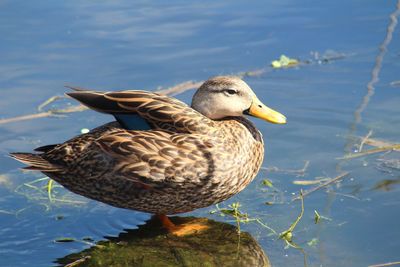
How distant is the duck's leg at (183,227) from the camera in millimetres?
5199

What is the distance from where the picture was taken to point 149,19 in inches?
323

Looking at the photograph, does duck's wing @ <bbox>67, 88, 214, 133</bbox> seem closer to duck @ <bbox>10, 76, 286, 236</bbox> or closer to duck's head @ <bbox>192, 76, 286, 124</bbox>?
duck @ <bbox>10, 76, 286, 236</bbox>

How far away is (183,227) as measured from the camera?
5.27m

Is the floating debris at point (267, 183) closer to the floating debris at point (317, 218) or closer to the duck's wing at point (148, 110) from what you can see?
the floating debris at point (317, 218)

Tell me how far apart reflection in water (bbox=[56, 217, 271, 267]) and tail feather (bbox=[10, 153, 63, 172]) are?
544 millimetres

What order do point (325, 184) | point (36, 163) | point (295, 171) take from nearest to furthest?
point (36, 163) → point (325, 184) → point (295, 171)

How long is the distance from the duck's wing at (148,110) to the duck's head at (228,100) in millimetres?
205

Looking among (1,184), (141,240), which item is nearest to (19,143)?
(1,184)

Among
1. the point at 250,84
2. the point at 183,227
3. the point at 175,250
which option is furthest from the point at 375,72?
the point at 175,250

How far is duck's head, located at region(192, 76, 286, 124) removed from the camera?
5.23m

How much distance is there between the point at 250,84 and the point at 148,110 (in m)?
2.05

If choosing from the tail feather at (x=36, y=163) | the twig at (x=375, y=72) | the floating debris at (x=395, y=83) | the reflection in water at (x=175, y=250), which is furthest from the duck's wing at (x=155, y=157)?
the floating debris at (x=395, y=83)

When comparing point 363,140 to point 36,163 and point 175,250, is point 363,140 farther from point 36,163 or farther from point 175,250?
point 36,163

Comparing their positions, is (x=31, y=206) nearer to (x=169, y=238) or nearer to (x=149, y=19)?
(x=169, y=238)
